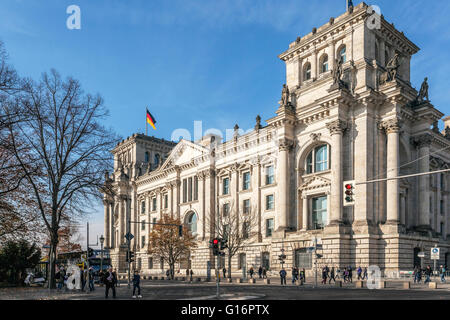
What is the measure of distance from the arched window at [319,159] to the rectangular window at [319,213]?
324 centimetres

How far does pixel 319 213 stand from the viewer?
47.3m

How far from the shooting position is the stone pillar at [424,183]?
4631 centimetres

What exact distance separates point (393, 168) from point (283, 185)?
1188 cm

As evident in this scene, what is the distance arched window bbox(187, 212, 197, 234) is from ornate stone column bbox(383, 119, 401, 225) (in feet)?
110

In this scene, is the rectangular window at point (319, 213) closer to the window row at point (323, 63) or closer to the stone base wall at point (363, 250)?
the stone base wall at point (363, 250)

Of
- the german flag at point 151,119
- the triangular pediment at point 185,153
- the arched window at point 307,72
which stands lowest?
the triangular pediment at point 185,153

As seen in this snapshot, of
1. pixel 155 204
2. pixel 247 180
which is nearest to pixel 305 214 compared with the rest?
pixel 247 180

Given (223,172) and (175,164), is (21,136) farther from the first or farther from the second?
(175,164)

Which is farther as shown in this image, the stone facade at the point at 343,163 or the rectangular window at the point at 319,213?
the rectangular window at the point at 319,213

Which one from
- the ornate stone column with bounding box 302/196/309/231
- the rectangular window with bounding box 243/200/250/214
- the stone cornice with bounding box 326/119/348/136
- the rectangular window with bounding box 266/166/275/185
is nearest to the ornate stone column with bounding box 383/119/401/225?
the stone cornice with bounding box 326/119/348/136

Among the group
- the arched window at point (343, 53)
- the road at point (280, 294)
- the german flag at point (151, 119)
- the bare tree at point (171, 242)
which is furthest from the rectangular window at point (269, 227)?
the german flag at point (151, 119)

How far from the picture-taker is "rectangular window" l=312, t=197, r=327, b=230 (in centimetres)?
4669
